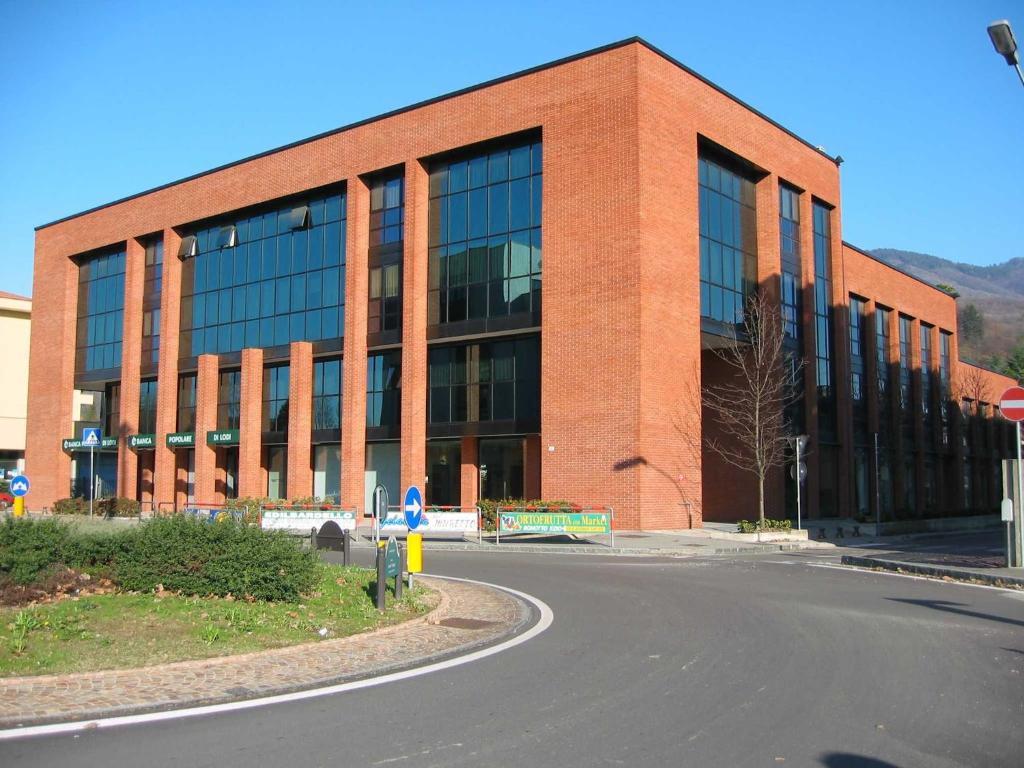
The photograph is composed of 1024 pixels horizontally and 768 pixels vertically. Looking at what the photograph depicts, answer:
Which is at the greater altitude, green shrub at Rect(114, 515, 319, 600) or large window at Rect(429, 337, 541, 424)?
large window at Rect(429, 337, 541, 424)

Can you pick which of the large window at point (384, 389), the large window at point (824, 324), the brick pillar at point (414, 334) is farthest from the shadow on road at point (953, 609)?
the large window at point (824, 324)

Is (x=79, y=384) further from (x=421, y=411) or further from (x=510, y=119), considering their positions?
(x=510, y=119)

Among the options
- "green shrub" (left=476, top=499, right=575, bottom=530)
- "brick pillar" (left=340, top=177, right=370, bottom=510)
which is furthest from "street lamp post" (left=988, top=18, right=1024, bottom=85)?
"brick pillar" (left=340, top=177, right=370, bottom=510)

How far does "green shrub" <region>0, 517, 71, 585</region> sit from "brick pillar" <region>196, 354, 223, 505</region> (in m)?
31.0

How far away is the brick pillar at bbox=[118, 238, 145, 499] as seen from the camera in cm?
4722

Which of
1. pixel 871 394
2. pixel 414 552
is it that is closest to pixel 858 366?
pixel 871 394

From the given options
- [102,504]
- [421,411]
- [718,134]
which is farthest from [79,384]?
[718,134]

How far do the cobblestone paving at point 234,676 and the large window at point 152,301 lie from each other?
39.2 m

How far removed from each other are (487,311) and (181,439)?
18698 millimetres

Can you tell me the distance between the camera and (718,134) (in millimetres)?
34438

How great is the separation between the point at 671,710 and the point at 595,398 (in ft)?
76.8

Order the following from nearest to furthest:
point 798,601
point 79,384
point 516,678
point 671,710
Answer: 1. point 671,710
2. point 516,678
3. point 798,601
4. point 79,384

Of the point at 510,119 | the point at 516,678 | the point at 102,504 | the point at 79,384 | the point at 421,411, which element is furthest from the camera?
the point at 79,384

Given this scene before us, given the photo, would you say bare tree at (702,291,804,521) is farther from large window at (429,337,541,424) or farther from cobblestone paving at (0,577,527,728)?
cobblestone paving at (0,577,527,728)
